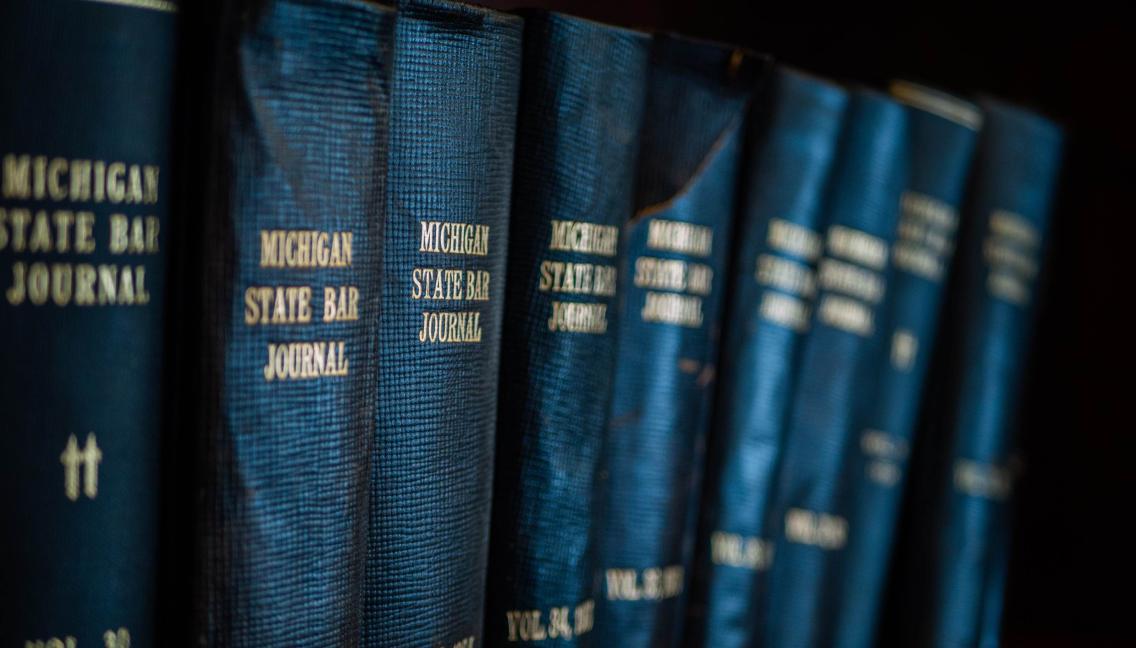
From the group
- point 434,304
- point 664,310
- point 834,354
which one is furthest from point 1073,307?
point 434,304

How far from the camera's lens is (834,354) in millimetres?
542

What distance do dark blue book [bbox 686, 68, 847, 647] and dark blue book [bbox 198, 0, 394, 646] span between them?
0.23 metres

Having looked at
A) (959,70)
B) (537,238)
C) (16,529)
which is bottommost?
(16,529)

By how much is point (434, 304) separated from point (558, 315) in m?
0.07

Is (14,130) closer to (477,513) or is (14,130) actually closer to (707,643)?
(477,513)

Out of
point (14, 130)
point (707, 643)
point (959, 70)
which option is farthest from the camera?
point (959, 70)

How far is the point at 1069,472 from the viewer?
808mm

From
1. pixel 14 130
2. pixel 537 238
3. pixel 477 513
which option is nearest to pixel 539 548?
pixel 477 513

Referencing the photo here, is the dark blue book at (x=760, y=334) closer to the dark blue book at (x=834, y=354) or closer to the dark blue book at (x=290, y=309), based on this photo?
the dark blue book at (x=834, y=354)

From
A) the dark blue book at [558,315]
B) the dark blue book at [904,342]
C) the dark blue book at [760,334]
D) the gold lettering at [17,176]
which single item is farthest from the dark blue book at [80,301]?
the dark blue book at [904,342]

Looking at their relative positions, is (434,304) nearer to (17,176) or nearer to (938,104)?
(17,176)

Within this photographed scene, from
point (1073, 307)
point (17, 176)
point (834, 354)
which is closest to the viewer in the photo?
point (17, 176)

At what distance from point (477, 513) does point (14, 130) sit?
22cm

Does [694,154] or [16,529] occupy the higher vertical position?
[694,154]
